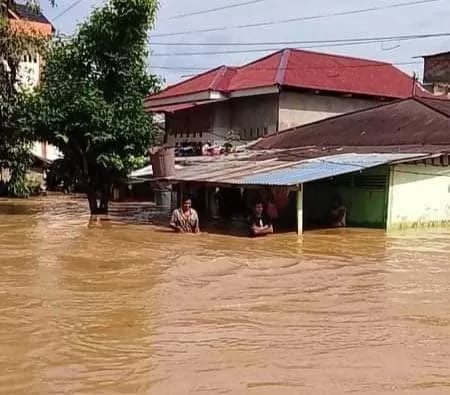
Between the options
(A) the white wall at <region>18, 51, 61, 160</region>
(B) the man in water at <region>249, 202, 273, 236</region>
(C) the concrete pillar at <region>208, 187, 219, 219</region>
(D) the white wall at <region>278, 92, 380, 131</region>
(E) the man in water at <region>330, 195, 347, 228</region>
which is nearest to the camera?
(B) the man in water at <region>249, 202, 273, 236</region>

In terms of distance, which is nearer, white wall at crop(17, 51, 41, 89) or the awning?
white wall at crop(17, 51, 41, 89)

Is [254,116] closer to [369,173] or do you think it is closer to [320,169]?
[369,173]

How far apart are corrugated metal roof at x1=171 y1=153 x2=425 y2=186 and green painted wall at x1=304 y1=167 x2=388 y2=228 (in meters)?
0.58

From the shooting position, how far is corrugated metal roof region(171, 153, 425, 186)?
17.1 metres

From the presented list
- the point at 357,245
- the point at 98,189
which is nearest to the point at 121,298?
the point at 357,245

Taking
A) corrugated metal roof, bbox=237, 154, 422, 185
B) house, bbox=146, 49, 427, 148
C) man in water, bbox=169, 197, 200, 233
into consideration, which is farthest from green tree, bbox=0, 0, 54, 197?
corrugated metal roof, bbox=237, 154, 422, 185

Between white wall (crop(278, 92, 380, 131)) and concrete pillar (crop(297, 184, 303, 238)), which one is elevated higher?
white wall (crop(278, 92, 380, 131))

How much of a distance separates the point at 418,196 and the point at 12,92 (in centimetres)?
1262

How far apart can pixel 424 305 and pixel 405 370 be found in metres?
3.23

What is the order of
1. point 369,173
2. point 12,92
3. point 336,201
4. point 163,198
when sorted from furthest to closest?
1. point 163,198
2. point 12,92
3. point 336,201
4. point 369,173

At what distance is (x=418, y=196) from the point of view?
18.9m

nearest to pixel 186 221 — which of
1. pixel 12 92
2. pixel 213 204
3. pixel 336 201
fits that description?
pixel 336 201

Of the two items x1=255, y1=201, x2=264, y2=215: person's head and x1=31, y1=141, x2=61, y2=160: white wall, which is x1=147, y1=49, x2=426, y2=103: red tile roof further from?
x1=255, y1=201, x2=264, y2=215: person's head

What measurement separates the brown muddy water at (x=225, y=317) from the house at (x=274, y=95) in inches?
463
